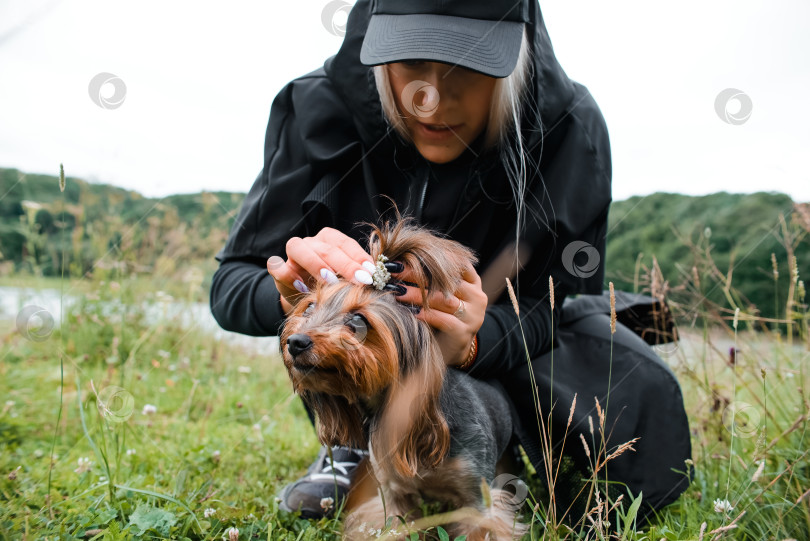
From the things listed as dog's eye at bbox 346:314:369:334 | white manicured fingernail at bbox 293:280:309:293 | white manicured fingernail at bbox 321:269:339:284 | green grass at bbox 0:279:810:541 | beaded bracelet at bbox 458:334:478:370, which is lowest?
green grass at bbox 0:279:810:541

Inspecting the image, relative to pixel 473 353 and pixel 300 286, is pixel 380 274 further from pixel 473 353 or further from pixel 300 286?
pixel 473 353

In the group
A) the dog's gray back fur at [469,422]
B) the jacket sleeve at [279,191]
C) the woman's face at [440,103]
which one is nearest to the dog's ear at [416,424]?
the dog's gray back fur at [469,422]

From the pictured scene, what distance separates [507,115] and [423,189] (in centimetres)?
52

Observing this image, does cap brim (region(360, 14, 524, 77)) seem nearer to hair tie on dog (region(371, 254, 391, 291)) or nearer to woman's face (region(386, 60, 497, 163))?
woman's face (region(386, 60, 497, 163))

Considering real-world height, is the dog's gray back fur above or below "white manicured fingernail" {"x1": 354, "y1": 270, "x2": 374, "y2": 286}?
below

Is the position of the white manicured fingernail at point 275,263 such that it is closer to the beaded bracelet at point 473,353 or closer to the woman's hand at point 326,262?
the woman's hand at point 326,262

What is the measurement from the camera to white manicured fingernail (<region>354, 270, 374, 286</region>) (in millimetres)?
2121

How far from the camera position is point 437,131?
2594 millimetres

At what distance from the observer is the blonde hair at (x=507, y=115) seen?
2.54m

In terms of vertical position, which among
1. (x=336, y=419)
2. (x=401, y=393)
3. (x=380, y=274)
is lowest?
(x=336, y=419)

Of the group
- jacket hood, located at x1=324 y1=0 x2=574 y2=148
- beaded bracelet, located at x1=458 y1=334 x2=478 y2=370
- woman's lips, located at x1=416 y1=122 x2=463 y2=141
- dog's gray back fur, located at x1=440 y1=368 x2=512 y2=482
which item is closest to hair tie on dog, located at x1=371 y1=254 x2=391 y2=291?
dog's gray back fur, located at x1=440 y1=368 x2=512 y2=482

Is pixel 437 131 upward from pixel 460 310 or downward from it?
upward

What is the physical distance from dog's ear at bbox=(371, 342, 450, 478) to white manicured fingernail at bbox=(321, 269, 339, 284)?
17.4 inches

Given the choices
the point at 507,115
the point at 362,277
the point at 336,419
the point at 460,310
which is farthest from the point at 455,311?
the point at 507,115
